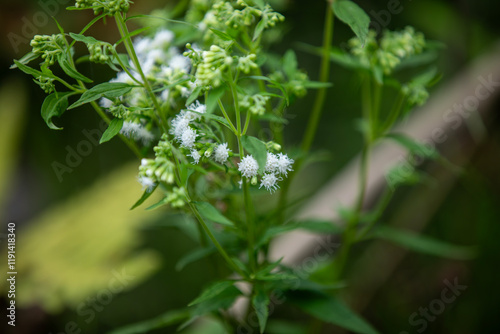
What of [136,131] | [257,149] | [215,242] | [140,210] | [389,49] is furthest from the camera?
[140,210]

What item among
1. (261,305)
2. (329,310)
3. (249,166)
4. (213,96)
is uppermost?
(213,96)

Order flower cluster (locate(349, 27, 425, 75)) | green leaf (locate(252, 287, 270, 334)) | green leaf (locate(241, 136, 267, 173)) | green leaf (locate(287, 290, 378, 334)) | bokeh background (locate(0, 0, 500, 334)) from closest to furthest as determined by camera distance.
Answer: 1. green leaf (locate(241, 136, 267, 173))
2. green leaf (locate(252, 287, 270, 334))
3. green leaf (locate(287, 290, 378, 334))
4. flower cluster (locate(349, 27, 425, 75))
5. bokeh background (locate(0, 0, 500, 334))

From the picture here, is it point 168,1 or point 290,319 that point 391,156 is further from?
point 168,1

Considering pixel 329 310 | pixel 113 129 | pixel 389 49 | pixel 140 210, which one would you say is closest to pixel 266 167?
pixel 113 129

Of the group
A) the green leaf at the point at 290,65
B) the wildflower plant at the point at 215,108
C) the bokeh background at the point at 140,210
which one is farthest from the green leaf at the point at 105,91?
the bokeh background at the point at 140,210

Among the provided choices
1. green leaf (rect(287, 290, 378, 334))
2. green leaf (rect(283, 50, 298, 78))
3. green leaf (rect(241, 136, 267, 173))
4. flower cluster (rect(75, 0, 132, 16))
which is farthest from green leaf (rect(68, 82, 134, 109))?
green leaf (rect(287, 290, 378, 334))

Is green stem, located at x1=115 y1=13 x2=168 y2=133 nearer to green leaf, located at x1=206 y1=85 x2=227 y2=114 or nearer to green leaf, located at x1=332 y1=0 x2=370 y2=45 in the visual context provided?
green leaf, located at x1=206 y1=85 x2=227 y2=114

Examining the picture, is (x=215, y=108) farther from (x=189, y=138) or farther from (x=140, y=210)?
(x=140, y=210)

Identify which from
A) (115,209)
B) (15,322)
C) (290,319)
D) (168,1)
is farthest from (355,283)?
(168,1)
